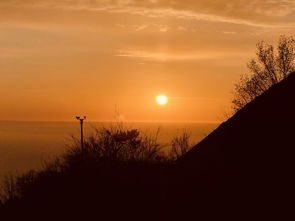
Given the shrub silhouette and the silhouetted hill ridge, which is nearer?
the silhouetted hill ridge

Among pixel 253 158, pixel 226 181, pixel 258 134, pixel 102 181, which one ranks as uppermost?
pixel 258 134

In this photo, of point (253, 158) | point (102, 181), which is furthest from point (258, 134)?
point (102, 181)

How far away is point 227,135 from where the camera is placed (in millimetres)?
16859

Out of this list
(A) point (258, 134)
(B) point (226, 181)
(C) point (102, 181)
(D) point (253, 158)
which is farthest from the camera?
(C) point (102, 181)

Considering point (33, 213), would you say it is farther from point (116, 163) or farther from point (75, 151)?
point (75, 151)

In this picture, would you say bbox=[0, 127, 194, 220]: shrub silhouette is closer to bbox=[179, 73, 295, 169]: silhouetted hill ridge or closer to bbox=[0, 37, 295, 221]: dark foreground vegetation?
bbox=[0, 37, 295, 221]: dark foreground vegetation

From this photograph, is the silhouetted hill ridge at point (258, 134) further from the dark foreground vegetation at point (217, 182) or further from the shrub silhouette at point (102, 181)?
the shrub silhouette at point (102, 181)

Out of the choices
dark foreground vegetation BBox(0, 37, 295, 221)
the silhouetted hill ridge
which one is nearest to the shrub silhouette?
dark foreground vegetation BBox(0, 37, 295, 221)

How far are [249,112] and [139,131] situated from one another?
3469 cm

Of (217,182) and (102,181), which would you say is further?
(102,181)

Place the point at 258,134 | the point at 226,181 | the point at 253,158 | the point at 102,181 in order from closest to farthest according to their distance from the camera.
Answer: the point at 253,158, the point at 226,181, the point at 258,134, the point at 102,181

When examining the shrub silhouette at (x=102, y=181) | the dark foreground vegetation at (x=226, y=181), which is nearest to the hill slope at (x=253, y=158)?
the dark foreground vegetation at (x=226, y=181)

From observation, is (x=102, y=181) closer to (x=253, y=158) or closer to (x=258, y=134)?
(x=258, y=134)

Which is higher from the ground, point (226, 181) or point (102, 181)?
point (226, 181)
